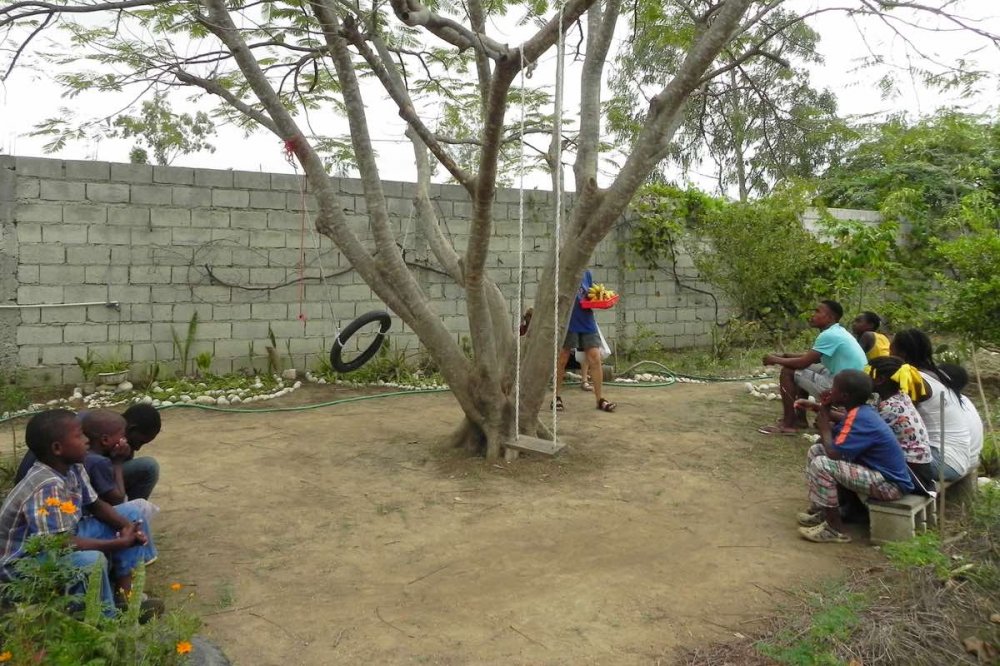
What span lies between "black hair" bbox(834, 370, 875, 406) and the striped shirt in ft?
11.1

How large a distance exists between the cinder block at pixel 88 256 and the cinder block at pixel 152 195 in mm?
600

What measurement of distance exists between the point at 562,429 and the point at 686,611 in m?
3.10

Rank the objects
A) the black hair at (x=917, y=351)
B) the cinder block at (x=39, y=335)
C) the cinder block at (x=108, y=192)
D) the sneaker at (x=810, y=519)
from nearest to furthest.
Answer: the sneaker at (x=810, y=519)
the black hair at (x=917, y=351)
the cinder block at (x=39, y=335)
the cinder block at (x=108, y=192)

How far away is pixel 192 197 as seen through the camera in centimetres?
767

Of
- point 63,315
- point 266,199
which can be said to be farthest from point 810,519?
point 63,315

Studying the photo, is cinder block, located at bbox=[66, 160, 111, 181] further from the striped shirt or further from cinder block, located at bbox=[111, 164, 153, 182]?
the striped shirt

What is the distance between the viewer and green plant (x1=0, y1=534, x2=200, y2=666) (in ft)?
6.58

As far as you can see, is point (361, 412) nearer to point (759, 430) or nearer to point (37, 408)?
point (37, 408)

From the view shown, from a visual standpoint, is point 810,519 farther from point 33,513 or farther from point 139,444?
point 33,513

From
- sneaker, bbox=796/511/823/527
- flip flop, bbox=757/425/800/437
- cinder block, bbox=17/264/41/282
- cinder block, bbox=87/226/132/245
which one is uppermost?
cinder block, bbox=87/226/132/245

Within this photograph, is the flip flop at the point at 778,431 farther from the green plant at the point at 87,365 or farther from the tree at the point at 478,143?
the green plant at the point at 87,365

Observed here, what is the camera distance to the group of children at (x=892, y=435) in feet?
11.9

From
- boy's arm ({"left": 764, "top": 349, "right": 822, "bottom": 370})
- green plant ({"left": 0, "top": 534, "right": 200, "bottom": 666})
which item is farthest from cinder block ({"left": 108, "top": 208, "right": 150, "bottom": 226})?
boy's arm ({"left": 764, "top": 349, "right": 822, "bottom": 370})

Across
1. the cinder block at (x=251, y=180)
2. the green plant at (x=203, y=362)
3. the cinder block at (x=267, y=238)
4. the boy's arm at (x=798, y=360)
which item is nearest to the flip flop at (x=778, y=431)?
the boy's arm at (x=798, y=360)
